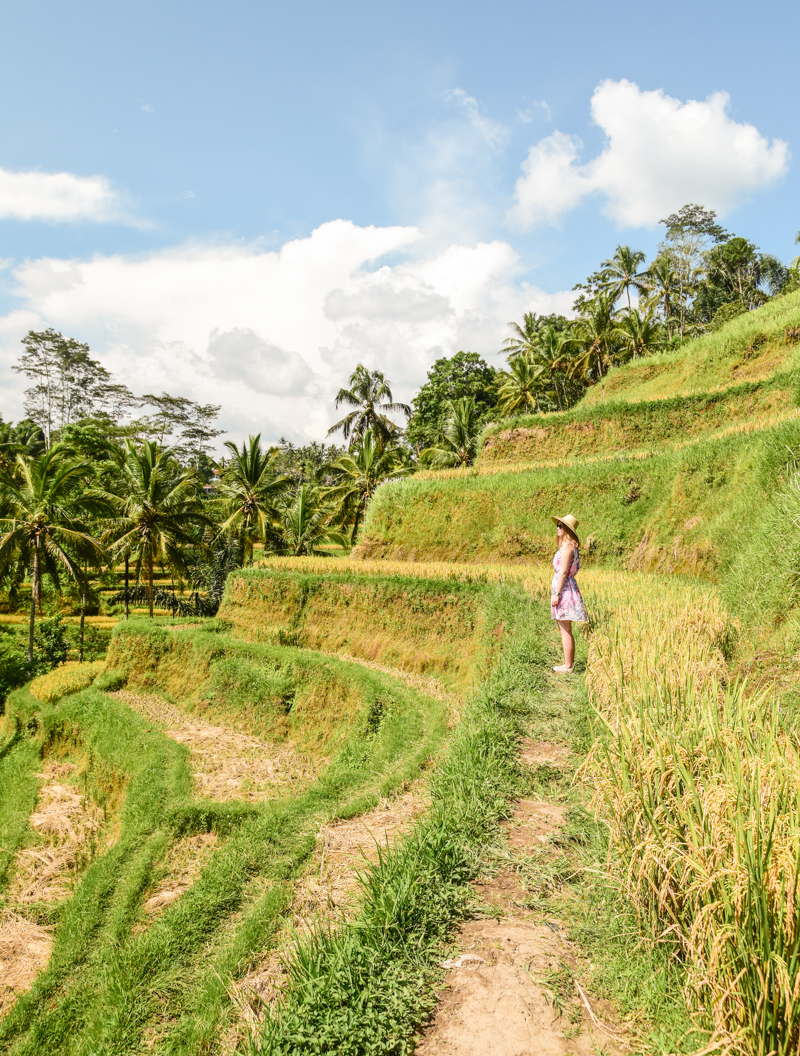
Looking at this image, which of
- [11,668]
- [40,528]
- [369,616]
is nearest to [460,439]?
[369,616]

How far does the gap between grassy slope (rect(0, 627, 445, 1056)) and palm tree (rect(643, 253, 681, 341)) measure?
35.3 meters

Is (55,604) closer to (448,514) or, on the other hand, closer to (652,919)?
(448,514)

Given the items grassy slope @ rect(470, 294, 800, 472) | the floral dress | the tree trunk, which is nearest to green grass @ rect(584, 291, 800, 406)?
grassy slope @ rect(470, 294, 800, 472)

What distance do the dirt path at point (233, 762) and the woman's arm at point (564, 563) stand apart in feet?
17.9

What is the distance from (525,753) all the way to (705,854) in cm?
224

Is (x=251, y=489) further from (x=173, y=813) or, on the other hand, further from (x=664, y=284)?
(x=664, y=284)

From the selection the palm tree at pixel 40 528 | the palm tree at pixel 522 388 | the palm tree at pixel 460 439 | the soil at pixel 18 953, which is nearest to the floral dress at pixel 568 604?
the soil at pixel 18 953

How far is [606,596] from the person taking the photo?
319 inches

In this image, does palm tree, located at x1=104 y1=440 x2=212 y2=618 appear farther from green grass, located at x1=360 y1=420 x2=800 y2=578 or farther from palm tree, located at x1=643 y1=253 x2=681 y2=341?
palm tree, located at x1=643 y1=253 x2=681 y2=341

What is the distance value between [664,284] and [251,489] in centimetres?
3003

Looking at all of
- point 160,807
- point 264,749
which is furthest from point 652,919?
point 264,749

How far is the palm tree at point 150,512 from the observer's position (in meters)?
20.9

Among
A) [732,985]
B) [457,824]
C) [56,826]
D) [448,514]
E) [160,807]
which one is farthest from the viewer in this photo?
[448,514]

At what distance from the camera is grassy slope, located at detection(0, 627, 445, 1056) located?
4.27 metres
